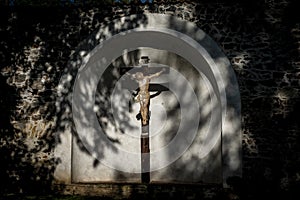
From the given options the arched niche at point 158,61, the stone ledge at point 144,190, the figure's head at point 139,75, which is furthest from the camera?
the figure's head at point 139,75

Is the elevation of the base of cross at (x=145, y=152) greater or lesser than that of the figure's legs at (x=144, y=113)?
lesser

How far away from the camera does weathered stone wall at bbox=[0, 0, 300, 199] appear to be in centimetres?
548

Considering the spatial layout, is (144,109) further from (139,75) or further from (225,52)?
(225,52)

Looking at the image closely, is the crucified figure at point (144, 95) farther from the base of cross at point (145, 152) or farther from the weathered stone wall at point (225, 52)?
the weathered stone wall at point (225, 52)

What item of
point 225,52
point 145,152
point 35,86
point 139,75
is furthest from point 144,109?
point 35,86

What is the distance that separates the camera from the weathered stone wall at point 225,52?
5.48 meters

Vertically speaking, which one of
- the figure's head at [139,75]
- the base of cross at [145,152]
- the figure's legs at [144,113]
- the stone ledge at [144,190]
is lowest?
the stone ledge at [144,190]

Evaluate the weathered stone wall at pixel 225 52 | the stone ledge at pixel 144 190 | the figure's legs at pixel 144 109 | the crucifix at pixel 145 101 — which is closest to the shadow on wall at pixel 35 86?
the weathered stone wall at pixel 225 52

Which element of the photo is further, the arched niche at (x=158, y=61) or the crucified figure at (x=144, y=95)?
the crucified figure at (x=144, y=95)

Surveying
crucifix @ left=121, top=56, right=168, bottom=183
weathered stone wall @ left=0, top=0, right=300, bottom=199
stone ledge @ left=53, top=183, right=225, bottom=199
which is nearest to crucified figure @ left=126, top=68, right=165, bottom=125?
crucifix @ left=121, top=56, right=168, bottom=183

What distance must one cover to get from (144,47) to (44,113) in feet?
8.42

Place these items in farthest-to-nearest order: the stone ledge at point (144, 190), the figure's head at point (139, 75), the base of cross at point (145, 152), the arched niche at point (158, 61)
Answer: the figure's head at point (139, 75), the base of cross at point (145, 152), the arched niche at point (158, 61), the stone ledge at point (144, 190)

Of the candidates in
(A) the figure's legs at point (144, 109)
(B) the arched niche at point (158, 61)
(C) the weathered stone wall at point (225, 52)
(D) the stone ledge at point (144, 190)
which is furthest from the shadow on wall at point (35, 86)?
(A) the figure's legs at point (144, 109)

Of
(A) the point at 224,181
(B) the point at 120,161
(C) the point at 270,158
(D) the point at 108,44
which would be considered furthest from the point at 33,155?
(C) the point at 270,158
